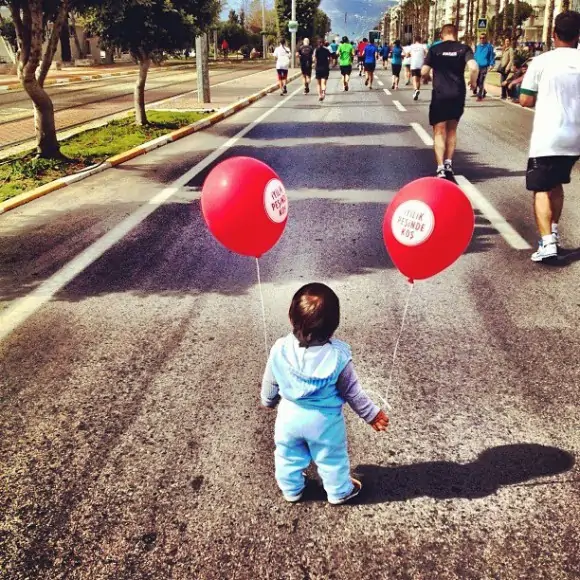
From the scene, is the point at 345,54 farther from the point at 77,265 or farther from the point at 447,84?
the point at 77,265

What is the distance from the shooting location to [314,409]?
2.65m

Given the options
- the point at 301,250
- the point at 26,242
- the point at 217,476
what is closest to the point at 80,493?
the point at 217,476

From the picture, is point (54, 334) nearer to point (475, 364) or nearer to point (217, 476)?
point (217, 476)

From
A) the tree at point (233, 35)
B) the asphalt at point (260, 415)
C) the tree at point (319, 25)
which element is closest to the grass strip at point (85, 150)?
the asphalt at point (260, 415)

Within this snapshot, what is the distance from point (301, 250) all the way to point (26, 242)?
2808mm

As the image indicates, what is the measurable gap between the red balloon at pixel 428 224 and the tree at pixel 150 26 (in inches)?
416

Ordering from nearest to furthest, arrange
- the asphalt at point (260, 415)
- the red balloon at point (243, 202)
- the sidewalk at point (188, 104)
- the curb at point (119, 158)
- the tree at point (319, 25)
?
1. the asphalt at point (260, 415)
2. the red balloon at point (243, 202)
3. the curb at point (119, 158)
4. the sidewalk at point (188, 104)
5. the tree at point (319, 25)

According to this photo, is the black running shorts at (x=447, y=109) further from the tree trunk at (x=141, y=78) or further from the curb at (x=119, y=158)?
the tree trunk at (x=141, y=78)

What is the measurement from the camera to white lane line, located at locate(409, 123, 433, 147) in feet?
40.2

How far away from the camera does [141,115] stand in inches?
559

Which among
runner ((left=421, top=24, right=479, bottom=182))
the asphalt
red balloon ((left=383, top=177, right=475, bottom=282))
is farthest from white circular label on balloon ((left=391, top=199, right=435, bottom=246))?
runner ((left=421, top=24, right=479, bottom=182))

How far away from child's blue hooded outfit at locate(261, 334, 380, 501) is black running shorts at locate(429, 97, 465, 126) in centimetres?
670

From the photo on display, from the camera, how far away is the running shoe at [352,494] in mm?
2713

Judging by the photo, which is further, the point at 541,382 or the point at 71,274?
the point at 71,274
